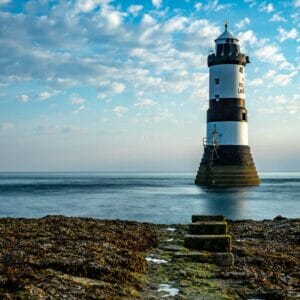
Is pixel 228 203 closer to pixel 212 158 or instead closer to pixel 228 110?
pixel 212 158

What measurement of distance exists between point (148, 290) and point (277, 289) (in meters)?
2.88

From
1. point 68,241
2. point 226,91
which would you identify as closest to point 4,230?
point 68,241

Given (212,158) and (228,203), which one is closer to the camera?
(228,203)

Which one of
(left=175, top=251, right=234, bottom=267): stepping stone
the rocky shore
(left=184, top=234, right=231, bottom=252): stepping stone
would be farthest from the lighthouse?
(left=175, top=251, right=234, bottom=267): stepping stone

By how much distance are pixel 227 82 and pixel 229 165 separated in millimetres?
13491

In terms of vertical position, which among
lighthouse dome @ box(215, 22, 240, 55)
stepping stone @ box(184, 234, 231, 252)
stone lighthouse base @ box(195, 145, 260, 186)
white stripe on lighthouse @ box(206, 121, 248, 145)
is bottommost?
stepping stone @ box(184, 234, 231, 252)

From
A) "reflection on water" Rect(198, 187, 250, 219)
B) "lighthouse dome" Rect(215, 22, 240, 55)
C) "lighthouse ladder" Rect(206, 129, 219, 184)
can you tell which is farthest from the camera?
"lighthouse dome" Rect(215, 22, 240, 55)

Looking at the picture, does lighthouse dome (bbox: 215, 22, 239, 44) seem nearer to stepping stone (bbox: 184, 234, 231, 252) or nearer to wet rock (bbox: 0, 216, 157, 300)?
wet rock (bbox: 0, 216, 157, 300)

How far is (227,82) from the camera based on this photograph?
7256 cm

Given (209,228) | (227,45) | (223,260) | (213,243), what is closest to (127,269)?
(223,260)

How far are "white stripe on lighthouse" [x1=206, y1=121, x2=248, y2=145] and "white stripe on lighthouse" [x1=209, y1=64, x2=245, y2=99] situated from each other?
4482 mm

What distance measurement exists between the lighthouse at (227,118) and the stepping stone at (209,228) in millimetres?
57464

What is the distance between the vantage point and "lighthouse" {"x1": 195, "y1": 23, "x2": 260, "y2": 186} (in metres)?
72.2

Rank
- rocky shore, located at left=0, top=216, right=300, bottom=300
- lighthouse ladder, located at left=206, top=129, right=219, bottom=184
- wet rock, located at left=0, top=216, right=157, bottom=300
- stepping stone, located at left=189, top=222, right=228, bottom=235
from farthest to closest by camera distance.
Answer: lighthouse ladder, located at left=206, top=129, right=219, bottom=184, stepping stone, located at left=189, top=222, right=228, bottom=235, rocky shore, located at left=0, top=216, right=300, bottom=300, wet rock, located at left=0, top=216, right=157, bottom=300
